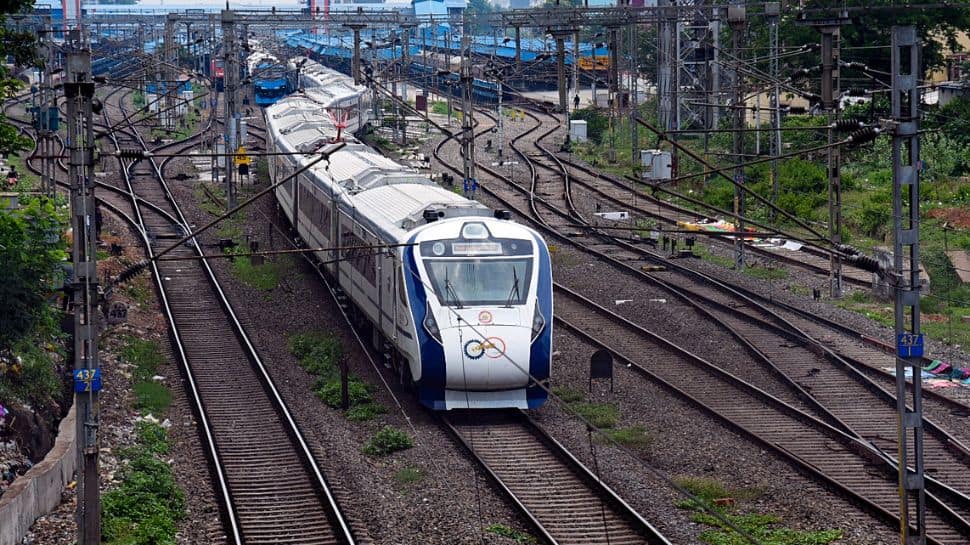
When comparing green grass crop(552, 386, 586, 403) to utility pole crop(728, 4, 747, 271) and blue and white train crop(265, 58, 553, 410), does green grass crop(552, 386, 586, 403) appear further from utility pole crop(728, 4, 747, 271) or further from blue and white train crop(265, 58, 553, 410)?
utility pole crop(728, 4, 747, 271)

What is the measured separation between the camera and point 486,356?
17594 mm

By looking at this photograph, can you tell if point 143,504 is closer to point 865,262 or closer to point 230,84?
point 865,262

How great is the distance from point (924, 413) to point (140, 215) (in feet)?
74.9

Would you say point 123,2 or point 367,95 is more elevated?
point 123,2

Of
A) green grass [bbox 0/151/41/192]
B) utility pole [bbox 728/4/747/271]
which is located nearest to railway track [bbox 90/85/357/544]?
green grass [bbox 0/151/41/192]

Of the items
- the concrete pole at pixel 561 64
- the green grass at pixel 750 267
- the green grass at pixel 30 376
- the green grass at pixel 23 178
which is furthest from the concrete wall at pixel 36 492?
the concrete pole at pixel 561 64

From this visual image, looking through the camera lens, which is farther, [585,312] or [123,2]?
[123,2]

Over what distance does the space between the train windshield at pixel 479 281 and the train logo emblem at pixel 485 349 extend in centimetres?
65

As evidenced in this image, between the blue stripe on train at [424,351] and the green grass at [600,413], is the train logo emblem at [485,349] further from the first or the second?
the green grass at [600,413]

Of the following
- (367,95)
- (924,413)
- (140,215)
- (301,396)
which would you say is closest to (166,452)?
(301,396)

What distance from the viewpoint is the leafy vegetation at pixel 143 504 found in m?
→ 14.0

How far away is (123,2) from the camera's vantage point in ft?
519

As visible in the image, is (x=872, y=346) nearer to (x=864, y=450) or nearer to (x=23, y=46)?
(x=864, y=450)

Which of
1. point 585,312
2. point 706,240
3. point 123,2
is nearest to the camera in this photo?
point 585,312
